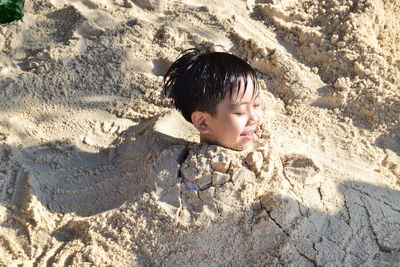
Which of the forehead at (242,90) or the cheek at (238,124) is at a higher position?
the forehead at (242,90)

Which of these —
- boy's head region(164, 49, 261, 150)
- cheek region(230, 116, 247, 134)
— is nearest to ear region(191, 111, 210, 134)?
boy's head region(164, 49, 261, 150)

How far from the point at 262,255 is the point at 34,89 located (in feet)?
5.20

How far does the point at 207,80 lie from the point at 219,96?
0.29 feet

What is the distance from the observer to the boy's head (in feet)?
6.92

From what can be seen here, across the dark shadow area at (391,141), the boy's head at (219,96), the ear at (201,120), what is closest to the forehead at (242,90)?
the boy's head at (219,96)

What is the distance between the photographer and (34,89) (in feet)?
8.97

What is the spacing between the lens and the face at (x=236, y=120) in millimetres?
2135

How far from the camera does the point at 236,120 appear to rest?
215cm

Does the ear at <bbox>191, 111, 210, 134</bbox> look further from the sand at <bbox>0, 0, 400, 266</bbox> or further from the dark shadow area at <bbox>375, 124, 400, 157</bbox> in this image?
the dark shadow area at <bbox>375, 124, 400, 157</bbox>

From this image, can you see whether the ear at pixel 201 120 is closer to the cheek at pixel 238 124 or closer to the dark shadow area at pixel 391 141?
the cheek at pixel 238 124

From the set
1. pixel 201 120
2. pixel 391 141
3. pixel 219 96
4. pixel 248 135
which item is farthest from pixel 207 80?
pixel 391 141

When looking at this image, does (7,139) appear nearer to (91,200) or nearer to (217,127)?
(91,200)

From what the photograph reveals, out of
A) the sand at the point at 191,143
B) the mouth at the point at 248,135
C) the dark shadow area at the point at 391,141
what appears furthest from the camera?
the dark shadow area at the point at 391,141

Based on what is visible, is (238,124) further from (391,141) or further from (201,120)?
(391,141)
